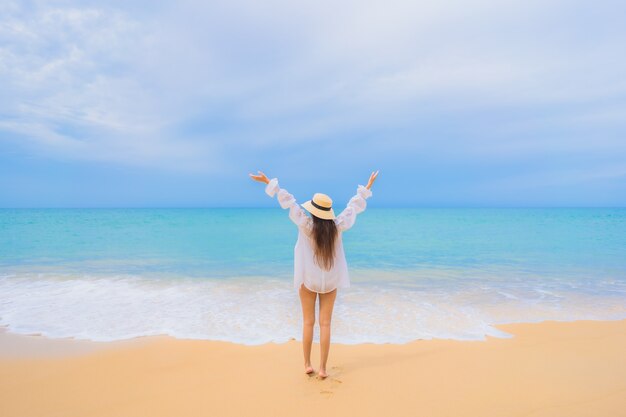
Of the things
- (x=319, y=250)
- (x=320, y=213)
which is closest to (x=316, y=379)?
(x=319, y=250)

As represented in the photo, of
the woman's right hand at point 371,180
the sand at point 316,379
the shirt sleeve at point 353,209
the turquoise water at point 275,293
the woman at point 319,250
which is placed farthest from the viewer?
the turquoise water at point 275,293

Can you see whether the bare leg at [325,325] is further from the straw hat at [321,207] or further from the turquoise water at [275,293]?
the turquoise water at [275,293]

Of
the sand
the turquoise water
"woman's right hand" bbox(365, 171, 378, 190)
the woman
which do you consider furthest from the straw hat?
the turquoise water

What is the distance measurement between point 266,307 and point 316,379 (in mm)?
3382

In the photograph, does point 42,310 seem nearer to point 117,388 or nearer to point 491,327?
point 117,388

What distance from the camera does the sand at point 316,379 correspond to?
361 centimetres

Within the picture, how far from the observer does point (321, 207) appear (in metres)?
3.89

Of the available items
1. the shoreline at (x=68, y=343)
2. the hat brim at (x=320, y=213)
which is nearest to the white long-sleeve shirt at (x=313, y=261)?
the hat brim at (x=320, y=213)

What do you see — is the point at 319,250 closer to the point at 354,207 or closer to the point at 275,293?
the point at 354,207

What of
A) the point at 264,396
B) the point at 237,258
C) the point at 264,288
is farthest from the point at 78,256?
the point at 264,396

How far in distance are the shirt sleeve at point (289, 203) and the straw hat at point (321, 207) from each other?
4.1 inches

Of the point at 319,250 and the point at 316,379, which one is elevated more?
the point at 319,250

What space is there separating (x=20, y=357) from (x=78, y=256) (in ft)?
35.2

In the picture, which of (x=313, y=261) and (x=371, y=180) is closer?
(x=313, y=261)
